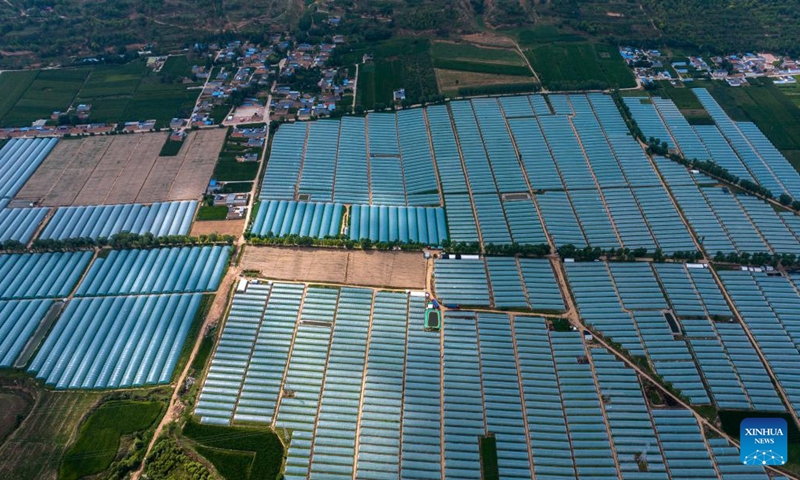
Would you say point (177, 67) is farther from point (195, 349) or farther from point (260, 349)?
point (260, 349)

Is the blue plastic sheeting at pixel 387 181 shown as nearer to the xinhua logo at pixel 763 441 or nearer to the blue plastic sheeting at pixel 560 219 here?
the blue plastic sheeting at pixel 560 219

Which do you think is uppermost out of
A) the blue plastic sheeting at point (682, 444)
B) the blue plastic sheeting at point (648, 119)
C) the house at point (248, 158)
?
the blue plastic sheeting at point (648, 119)

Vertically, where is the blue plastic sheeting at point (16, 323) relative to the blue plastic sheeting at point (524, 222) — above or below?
below

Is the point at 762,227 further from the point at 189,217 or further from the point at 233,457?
the point at 189,217

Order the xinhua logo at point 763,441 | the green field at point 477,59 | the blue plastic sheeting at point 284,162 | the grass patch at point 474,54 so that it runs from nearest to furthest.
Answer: the xinhua logo at point 763,441 < the blue plastic sheeting at point 284,162 < the green field at point 477,59 < the grass patch at point 474,54

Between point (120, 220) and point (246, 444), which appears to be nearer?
point (246, 444)

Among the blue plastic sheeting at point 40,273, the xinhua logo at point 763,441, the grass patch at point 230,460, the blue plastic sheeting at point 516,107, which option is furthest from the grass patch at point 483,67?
the grass patch at point 230,460

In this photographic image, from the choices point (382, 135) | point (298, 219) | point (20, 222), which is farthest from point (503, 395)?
point (20, 222)
